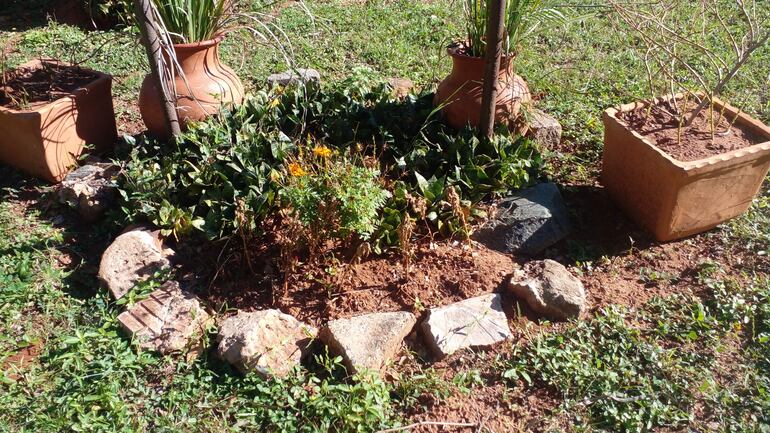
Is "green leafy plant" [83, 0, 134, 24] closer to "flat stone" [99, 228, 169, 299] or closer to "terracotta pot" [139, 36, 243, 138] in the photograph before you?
"terracotta pot" [139, 36, 243, 138]

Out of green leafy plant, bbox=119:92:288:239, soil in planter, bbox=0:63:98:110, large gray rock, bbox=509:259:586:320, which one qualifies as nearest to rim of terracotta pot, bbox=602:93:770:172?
large gray rock, bbox=509:259:586:320

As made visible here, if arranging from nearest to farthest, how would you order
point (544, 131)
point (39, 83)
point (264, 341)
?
point (264, 341)
point (39, 83)
point (544, 131)

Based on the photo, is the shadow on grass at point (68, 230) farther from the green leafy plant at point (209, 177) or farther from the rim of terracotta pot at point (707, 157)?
the rim of terracotta pot at point (707, 157)

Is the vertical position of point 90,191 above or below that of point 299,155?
below

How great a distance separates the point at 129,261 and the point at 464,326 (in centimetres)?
163

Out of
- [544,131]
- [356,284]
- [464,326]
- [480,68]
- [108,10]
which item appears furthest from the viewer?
[108,10]

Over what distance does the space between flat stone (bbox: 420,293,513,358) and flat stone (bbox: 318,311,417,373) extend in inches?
4.5

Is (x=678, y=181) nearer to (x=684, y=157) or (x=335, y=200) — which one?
(x=684, y=157)

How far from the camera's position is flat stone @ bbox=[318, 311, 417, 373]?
2.63m

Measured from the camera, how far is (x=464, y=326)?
9.19 feet

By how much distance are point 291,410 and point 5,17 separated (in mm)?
5706

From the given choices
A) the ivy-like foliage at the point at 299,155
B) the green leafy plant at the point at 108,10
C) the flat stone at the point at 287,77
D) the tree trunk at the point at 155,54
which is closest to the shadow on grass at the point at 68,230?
the ivy-like foliage at the point at 299,155

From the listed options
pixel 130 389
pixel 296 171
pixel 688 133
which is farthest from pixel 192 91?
pixel 688 133

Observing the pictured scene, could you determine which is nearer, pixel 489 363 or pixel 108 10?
pixel 489 363
